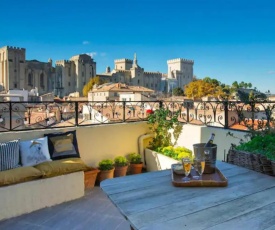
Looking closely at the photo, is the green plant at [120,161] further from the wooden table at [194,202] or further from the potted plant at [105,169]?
the wooden table at [194,202]

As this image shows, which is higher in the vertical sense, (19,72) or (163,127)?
(19,72)

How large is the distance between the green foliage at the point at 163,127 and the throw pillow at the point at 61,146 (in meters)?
1.42

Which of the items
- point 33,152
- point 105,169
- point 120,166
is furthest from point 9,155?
point 120,166

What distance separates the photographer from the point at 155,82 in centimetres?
6500

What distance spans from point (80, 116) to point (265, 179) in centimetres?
306

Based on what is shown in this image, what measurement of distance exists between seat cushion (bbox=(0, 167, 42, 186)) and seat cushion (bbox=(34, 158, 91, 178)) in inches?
3.0

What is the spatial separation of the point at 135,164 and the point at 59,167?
4.80 feet

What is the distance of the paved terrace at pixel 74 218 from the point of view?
2.45 metres

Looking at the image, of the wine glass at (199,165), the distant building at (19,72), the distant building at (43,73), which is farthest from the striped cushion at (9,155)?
the distant building at (43,73)

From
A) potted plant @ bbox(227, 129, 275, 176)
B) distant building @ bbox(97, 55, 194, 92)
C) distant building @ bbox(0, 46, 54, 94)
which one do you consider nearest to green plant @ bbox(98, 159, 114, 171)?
potted plant @ bbox(227, 129, 275, 176)

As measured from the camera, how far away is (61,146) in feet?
10.6

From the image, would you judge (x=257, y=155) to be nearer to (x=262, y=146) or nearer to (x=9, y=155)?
(x=262, y=146)

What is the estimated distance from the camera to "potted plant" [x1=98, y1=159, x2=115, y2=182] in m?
3.68

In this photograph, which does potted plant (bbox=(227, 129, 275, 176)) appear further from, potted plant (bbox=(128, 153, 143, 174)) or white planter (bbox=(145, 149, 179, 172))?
potted plant (bbox=(128, 153, 143, 174))
